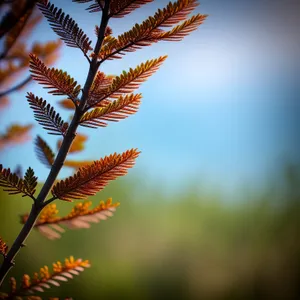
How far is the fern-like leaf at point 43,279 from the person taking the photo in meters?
0.62

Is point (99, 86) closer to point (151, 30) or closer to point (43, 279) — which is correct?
point (151, 30)

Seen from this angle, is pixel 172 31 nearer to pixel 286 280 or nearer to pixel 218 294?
pixel 218 294

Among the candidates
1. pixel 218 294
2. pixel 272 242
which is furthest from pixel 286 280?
pixel 218 294

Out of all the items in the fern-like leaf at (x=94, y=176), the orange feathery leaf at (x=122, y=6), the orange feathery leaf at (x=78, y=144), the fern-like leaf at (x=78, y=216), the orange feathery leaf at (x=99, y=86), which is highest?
the orange feathery leaf at (x=122, y=6)

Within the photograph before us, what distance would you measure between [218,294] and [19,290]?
4.33 m

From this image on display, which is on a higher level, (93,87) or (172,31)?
(172,31)

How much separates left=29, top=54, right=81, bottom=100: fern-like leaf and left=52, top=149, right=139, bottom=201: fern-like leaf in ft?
0.52

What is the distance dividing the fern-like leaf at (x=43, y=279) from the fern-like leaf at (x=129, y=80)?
0.39 m

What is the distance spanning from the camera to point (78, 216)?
713mm

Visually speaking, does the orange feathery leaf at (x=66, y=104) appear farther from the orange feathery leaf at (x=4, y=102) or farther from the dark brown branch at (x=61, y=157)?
the dark brown branch at (x=61, y=157)

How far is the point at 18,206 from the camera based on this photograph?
2.62m

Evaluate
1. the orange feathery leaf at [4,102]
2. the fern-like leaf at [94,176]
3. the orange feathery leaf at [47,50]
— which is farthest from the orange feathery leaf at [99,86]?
the orange feathery leaf at [4,102]

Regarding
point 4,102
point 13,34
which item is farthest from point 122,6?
point 4,102

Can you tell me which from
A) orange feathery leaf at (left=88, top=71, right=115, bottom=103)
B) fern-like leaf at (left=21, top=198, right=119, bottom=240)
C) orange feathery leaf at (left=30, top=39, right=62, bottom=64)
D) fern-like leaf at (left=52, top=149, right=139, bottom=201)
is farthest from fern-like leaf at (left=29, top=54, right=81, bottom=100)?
orange feathery leaf at (left=30, top=39, right=62, bottom=64)
